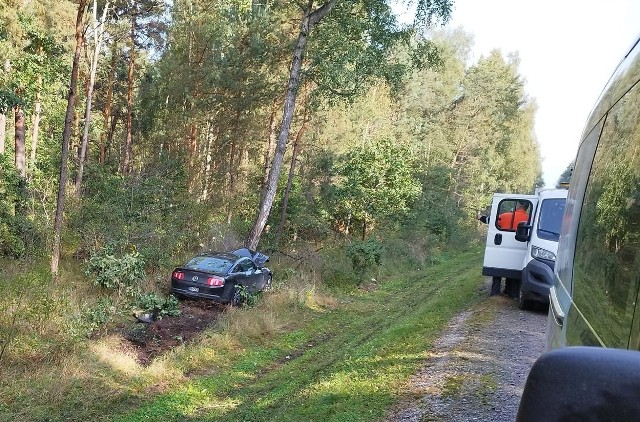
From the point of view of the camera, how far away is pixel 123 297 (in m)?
12.0

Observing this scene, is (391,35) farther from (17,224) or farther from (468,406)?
(468,406)

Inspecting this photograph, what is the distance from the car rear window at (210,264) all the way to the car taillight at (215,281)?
0.24 metres

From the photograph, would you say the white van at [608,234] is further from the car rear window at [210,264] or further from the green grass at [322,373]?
the car rear window at [210,264]

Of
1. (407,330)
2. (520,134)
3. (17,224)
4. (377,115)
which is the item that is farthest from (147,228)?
(520,134)

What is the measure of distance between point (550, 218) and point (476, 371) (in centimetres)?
463

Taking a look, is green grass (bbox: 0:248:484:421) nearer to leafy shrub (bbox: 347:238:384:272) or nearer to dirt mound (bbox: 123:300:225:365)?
dirt mound (bbox: 123:300:225:365)

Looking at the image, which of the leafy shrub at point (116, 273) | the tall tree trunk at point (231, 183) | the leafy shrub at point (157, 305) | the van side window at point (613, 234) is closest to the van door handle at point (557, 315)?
the van side window at point (613, 234)

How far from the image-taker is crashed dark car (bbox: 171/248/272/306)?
43.0 feet

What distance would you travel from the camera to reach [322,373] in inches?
323

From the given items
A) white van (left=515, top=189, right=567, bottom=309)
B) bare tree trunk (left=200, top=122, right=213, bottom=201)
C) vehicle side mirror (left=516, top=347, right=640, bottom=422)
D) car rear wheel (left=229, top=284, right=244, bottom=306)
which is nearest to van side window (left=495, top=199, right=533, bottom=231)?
white van (left=515, top=189, right=567, bottom=309)

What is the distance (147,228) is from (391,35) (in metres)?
9.67

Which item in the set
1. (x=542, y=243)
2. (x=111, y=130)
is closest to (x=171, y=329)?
(x=542, y=243)

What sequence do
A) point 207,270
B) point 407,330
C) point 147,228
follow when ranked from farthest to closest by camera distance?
point 147,228 → point 207,270 → point 407,330

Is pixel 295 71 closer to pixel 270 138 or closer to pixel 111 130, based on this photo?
pixel 270 138
